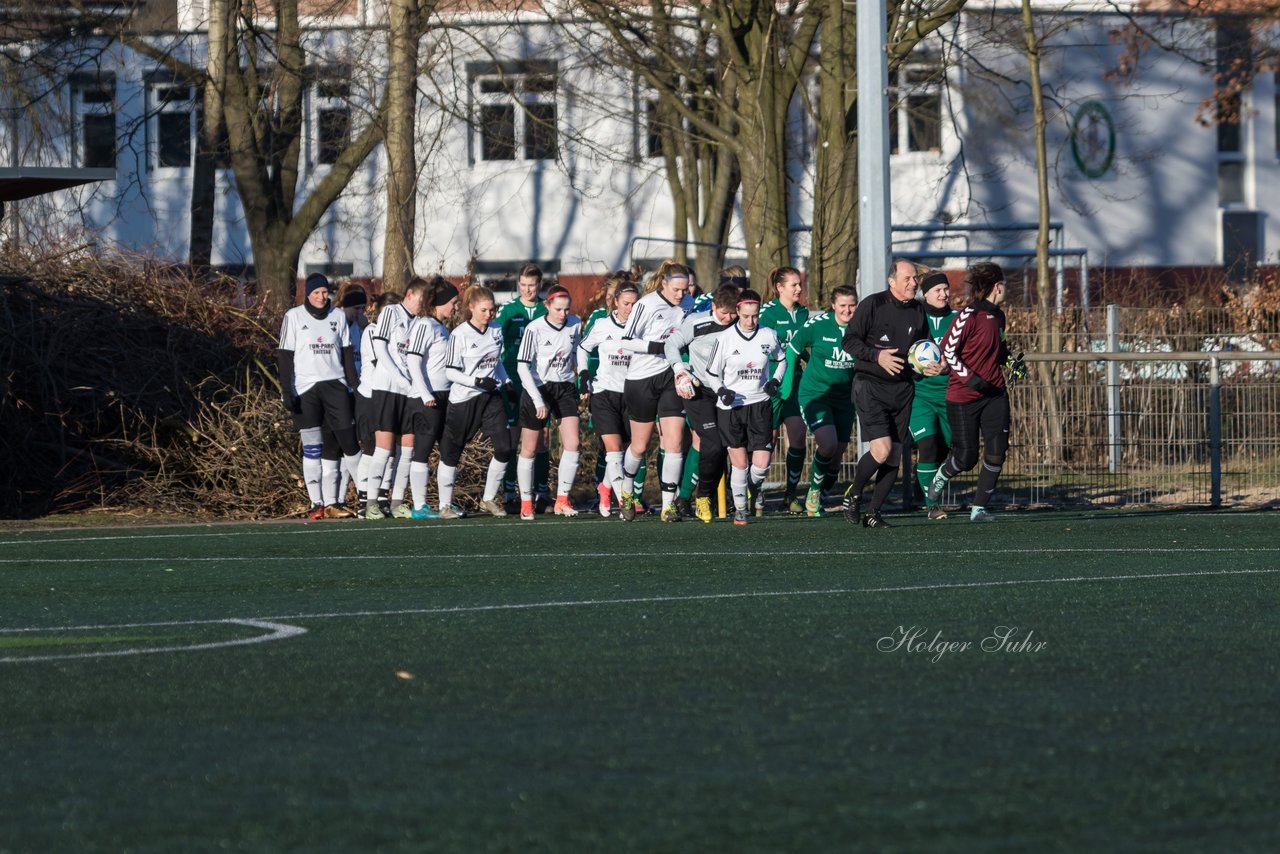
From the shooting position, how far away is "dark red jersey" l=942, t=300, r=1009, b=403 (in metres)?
13.5

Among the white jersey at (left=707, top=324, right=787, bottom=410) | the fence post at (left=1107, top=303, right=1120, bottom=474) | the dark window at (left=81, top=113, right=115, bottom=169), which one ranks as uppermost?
the dark window at (left=81, top=113, right=115, bottom=169)

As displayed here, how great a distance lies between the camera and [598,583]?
9.93 meters

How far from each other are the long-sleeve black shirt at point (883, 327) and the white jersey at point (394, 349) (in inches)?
151

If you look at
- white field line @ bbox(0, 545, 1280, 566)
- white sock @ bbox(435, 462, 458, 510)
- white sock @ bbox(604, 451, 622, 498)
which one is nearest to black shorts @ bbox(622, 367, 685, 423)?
white sock @ bbox(604, 451, 622, 498)

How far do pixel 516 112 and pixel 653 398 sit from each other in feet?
62.2

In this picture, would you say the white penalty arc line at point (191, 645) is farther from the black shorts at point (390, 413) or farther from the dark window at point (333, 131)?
the dark window at point (333, 131)

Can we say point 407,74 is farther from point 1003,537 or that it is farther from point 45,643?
point 45,643

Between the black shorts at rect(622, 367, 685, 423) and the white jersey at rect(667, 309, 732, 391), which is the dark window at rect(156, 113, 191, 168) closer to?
the black shorts at rect(622, 367, 685, 423)

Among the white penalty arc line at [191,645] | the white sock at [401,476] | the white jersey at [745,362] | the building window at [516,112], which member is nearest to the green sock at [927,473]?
the white jersey at [745,362]

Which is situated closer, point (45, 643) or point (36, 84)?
point (45, 643)

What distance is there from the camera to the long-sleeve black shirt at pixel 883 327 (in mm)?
13781

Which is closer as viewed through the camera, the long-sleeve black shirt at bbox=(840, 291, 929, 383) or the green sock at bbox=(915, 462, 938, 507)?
the long-sleeve black shirt at bbox=(840, 291, 929, 383)

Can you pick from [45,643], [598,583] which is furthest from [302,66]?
[45,643]

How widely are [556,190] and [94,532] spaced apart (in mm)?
23442
